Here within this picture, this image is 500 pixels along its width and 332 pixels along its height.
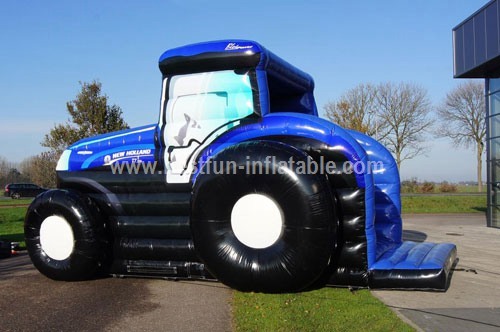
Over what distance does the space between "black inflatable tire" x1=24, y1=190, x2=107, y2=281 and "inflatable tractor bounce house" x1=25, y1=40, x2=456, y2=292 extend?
2 cm

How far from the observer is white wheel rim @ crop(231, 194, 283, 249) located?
212 inches

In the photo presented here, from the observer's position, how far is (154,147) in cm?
650

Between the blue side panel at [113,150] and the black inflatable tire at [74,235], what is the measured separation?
57 centimetres

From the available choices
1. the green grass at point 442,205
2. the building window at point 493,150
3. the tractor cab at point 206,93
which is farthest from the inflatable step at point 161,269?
the green grass at point 442,205

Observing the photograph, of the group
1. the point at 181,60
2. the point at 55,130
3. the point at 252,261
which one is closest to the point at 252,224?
the point at 252,261

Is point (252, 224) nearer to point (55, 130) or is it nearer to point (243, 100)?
point (243, 100)

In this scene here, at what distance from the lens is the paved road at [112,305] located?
464 cm

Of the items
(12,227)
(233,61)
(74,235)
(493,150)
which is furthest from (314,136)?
(12,227)

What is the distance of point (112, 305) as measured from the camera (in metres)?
5.38

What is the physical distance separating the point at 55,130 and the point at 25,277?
44.0ft

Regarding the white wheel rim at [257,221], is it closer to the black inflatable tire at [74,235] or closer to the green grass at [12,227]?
the black inflatable tire at [74,235]

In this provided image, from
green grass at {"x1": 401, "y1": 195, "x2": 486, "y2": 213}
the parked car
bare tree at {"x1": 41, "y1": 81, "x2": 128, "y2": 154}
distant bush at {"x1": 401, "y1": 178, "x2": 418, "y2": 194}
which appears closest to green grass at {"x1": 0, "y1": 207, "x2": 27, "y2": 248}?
bare tree at {"x1": 41, "y1": 81, "x2": 128, "y2": 154}

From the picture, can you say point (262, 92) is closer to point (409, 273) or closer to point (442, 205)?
point (409, 273)

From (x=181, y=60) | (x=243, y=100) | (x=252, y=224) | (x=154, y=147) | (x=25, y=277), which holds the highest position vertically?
(x=181, y=60)
